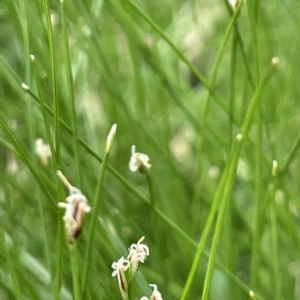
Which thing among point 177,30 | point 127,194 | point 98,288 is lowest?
point 98,288

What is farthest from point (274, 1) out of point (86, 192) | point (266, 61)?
point (86, 192)

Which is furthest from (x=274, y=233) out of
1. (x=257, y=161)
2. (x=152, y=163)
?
(x=152, y=163)

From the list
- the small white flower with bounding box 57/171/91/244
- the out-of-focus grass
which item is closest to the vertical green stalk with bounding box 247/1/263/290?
the out-of-focus grass

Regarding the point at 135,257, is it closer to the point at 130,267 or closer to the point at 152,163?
the point at 130,267

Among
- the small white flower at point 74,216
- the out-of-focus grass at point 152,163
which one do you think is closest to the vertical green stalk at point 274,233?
the out-of-focus grass at point 152,163

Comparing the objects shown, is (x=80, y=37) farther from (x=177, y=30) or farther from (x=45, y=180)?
(x=177, y=30)

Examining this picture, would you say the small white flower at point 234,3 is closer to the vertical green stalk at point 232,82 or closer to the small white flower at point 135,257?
the vertical green stalk at point 232,82

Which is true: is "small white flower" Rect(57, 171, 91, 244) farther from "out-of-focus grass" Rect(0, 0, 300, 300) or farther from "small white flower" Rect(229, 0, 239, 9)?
"small white flower" Rect(229, 0, 239, 9)

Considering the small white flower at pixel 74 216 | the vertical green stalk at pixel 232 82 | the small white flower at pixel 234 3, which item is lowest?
the small white flower at pixel 74 216

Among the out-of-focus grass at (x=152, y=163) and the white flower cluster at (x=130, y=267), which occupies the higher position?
the out-of-focus grass at (x=152, y=163)
